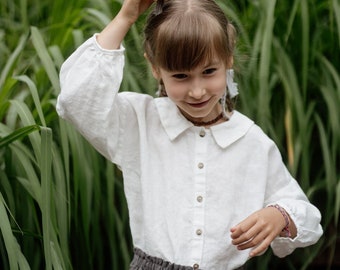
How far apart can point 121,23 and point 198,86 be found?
218mm

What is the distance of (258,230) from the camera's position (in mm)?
1771

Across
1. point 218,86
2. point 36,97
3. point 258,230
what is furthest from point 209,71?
point 36,97

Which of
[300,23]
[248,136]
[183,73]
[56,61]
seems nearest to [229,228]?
[248,136]

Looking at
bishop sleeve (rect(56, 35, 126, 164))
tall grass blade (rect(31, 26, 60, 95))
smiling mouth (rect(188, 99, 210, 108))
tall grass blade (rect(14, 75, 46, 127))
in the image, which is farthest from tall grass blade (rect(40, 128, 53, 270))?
tall grass blade (rect(31, 26, 60, 95))

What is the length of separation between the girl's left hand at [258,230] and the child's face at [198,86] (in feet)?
0.86

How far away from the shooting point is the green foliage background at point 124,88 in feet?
7.17

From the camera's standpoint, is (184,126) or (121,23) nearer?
(121,23)

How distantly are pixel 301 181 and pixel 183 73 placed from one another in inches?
33.7

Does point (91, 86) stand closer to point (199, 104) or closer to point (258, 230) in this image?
point (199, 104)

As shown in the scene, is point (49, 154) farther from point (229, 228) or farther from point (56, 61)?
point (56, 61)

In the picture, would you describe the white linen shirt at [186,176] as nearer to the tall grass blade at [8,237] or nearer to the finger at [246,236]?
the finger at [246,236]

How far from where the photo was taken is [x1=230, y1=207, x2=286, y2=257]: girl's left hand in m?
1.74

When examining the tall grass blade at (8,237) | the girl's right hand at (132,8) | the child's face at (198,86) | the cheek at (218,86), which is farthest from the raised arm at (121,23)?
the tall grass blade at (8,237)

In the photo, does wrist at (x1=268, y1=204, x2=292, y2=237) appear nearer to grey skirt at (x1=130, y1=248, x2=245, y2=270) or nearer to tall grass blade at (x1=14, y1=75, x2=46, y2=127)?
grey skirt at (x1=130, y1=248, x2=245, y2=270)
